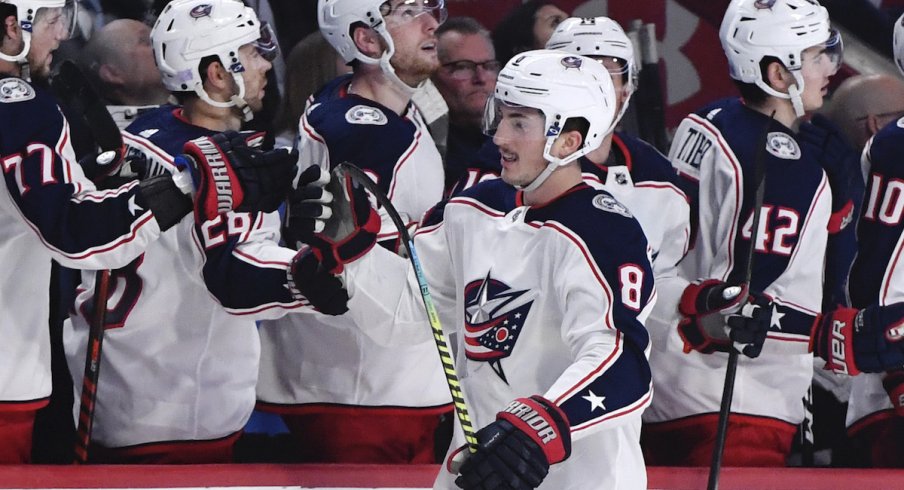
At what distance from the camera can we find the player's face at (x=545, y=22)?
5469 mm

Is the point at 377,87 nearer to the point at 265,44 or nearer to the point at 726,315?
the point at 265,44

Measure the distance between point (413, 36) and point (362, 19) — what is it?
149 mm

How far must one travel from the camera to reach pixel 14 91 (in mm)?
3646

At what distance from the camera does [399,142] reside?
14.0ft

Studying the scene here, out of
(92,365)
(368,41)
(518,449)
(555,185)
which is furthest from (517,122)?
(92,365)

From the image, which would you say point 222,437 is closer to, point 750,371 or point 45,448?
point 45,448

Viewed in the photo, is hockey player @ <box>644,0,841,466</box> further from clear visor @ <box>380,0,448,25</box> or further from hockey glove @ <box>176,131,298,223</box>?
hockey glove @ <box>176,131,298,223</box>

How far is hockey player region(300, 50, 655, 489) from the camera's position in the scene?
3.14 m

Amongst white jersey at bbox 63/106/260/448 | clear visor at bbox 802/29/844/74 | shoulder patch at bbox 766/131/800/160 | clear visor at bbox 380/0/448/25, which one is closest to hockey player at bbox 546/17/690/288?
shoulder patch at bbox 766/131/800/160

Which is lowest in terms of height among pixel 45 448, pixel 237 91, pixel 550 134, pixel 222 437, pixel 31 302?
pixel 45 448

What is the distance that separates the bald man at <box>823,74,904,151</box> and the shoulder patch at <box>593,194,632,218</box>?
2.36 metres

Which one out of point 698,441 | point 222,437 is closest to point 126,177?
point 222,437

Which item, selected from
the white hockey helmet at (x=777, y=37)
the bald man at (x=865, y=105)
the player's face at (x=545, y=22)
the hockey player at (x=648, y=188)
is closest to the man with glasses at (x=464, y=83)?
the player's face at (x=545, y=22)

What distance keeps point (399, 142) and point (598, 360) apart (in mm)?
1281
